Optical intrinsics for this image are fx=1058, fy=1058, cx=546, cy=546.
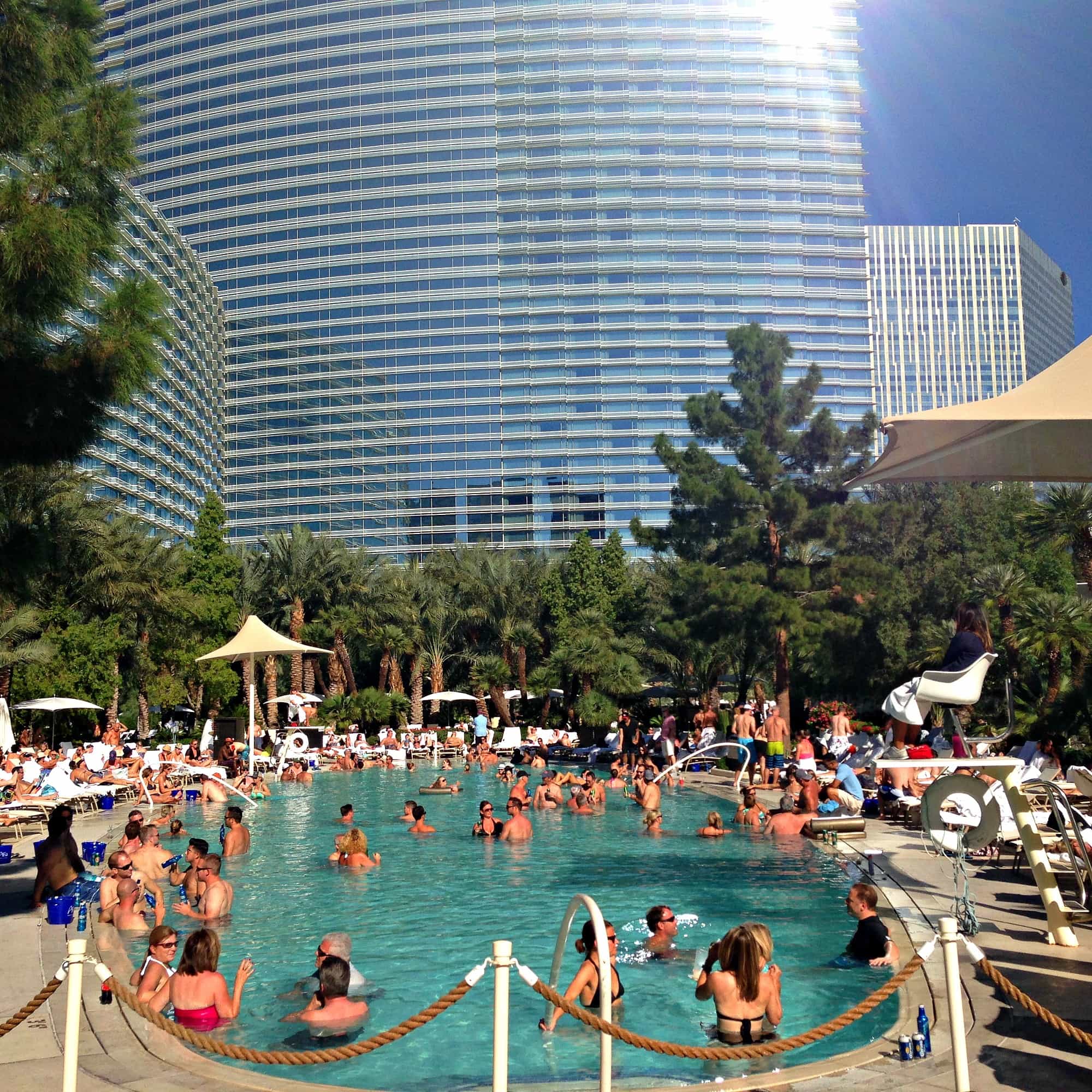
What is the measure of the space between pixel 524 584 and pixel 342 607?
8.33m

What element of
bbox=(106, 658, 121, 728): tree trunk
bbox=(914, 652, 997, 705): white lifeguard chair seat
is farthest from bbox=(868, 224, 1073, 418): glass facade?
bbox=(914, 652, 997, 705): white lifeguard chair seat

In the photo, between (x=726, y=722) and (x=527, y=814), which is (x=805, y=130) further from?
(x=527, y=814)

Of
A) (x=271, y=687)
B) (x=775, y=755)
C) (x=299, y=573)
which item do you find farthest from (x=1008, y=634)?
(x=271, y=687)

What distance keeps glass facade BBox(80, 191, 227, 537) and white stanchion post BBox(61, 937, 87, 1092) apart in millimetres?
68440

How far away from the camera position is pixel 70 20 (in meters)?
9.91

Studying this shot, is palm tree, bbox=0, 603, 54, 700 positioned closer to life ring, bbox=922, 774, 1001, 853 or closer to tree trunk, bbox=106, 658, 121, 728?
tree trunk, bbox=106, 658, 121, 728

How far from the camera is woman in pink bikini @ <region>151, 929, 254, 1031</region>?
7.26m

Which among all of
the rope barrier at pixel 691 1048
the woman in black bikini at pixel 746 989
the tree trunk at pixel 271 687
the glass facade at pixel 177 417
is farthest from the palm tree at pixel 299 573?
the rope barrier at pixel 691 1048

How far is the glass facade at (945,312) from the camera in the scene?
19512 cm

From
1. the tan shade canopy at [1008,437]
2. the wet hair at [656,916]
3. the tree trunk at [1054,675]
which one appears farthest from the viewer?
the tree trunk at [1054,675]

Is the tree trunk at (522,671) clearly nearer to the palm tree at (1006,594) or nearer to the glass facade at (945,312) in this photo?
the palm tree at (1006,594)

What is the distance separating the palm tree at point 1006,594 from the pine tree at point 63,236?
830 inches

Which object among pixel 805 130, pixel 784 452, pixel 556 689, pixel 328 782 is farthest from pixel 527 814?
pixel 805 130

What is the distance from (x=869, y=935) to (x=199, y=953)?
5061 millimetres
